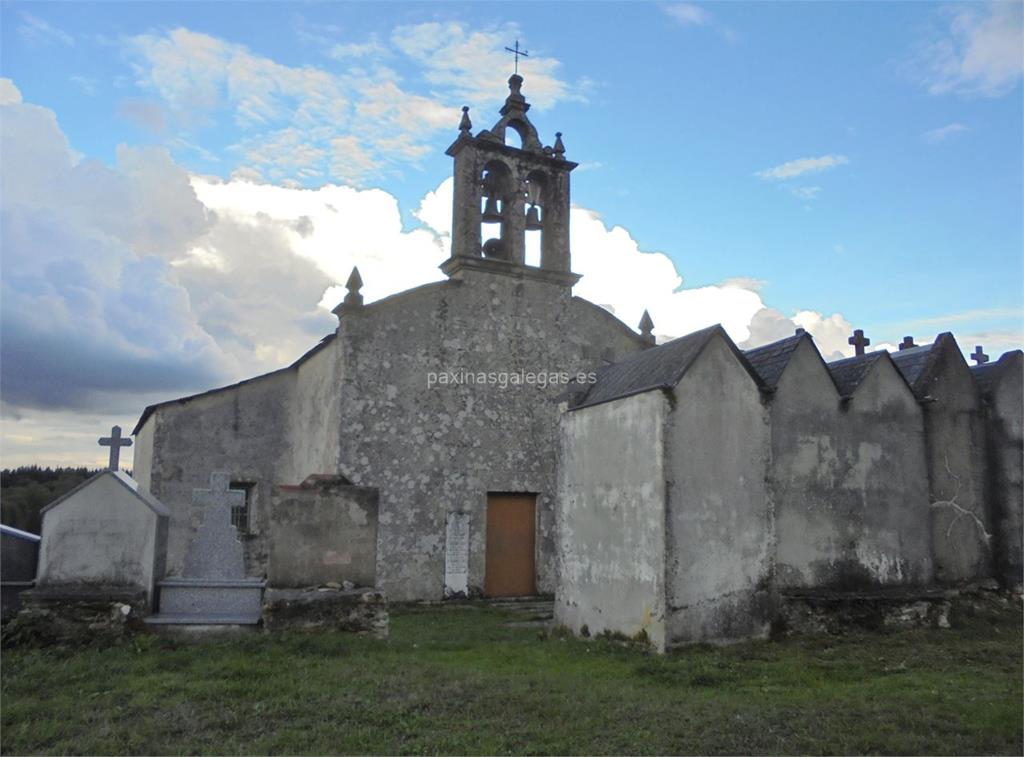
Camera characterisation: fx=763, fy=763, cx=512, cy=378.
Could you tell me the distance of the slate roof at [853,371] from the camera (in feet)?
37.7

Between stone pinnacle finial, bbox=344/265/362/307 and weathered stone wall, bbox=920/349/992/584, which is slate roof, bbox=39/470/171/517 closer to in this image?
stone pinnacle finial, bbox=344/265/362/307

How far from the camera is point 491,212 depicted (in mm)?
17328

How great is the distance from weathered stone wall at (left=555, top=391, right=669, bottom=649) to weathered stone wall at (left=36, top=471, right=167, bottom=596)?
5.69 metres

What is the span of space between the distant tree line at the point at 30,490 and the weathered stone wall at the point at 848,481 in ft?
65.8

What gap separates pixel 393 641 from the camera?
9859mm

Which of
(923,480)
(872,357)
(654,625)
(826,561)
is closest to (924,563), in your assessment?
(923,480)

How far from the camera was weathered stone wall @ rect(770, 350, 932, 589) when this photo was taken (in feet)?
34.9

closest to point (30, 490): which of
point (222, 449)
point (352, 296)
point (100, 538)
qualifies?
point (222, 449)

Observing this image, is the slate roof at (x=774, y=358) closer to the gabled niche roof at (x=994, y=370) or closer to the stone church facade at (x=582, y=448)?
the stone church facade at (x=582, y=448)

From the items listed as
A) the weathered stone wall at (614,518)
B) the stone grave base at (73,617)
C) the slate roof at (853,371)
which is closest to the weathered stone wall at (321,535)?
the stone grave base at (73,617)

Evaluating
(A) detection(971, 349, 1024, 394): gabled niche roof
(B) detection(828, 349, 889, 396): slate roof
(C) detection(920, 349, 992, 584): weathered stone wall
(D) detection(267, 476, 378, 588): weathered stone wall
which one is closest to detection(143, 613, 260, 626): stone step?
(D) detection(267, 476, 378, 588): weathered stone wall

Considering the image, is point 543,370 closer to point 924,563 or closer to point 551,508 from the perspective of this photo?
point 551,508

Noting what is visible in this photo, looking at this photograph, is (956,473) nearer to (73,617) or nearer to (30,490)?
(73,617)

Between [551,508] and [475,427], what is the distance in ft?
8.34
